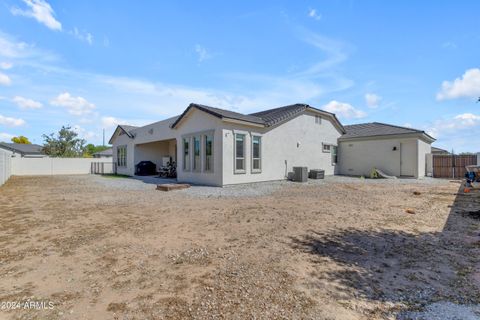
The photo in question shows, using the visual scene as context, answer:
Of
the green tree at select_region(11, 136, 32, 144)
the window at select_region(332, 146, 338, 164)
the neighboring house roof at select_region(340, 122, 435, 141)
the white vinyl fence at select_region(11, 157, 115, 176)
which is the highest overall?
the green tree at select_region(11, 136, 32, 144)

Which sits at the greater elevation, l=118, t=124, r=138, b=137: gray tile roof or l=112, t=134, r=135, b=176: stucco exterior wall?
l=118, t=124, r=138, b=137: gray tile roof

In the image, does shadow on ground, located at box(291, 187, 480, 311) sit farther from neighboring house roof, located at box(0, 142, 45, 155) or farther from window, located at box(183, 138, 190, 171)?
neighboring house roof, located at box(0, 142, 45, 155)

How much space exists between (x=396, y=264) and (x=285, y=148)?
11.3m

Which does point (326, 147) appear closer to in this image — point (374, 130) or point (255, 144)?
point (374, 130)

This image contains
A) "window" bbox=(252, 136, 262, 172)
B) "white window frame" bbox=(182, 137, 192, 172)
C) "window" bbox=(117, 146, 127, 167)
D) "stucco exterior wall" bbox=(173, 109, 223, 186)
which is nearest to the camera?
"stucco exterior wall" bbox=(173, 109, 223, 186)

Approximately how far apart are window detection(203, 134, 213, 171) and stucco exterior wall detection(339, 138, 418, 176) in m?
11.7

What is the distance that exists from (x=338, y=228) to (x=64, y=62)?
13758 mm

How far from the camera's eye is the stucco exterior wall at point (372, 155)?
631 inches

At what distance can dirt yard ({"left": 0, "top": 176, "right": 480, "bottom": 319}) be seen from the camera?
7.84 feet

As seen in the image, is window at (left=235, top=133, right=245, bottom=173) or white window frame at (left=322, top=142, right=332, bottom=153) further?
white window frame at (left=322, top=142, right=332, bottom=153)

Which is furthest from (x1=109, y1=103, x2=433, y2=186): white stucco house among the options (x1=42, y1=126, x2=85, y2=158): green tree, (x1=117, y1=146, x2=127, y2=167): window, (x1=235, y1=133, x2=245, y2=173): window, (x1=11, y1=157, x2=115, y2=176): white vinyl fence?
(x1=42, y1=126, x2=85, y2=158): green tree

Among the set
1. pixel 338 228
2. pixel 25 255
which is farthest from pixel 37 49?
pixel 338 228

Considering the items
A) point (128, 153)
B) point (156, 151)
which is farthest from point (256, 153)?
point (128, 153)

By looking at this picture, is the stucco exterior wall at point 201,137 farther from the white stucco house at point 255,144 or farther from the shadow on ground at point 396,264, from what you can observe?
the shadow on ground at point 396,264
